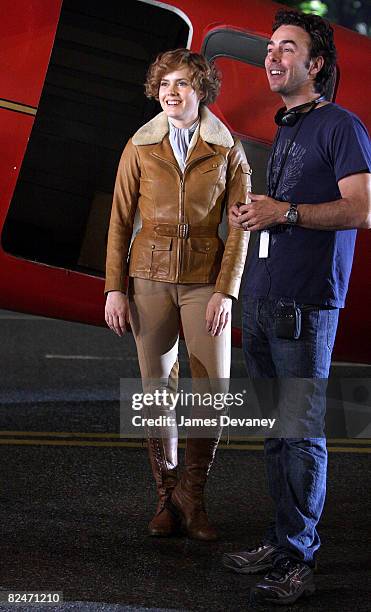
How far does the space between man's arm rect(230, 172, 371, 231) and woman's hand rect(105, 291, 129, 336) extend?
0.76 m

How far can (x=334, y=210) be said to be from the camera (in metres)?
4.41

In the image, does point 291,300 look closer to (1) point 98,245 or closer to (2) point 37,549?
(2) point 37,549

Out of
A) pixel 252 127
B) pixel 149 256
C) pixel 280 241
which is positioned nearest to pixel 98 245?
pixel 252 127

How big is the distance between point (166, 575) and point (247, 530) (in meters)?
0.68

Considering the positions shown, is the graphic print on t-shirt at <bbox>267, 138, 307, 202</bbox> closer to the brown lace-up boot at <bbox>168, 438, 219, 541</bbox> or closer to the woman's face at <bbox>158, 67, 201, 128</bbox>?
the woman's face at <bbox>158, 67, 201, 128</bbox>

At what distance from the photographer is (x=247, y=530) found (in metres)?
5.42

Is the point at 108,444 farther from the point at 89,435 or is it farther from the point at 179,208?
the point at 179,208

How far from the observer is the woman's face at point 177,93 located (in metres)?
4.98

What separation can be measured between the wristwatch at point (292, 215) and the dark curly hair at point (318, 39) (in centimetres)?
41

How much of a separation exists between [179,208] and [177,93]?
1.34 feet

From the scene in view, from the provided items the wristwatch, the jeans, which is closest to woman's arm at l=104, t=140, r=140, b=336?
the jeans

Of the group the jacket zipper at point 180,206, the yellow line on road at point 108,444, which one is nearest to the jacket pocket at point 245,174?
the jacket zipper at point 180,206

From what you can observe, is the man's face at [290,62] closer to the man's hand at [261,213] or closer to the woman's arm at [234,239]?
the man's hand at [261,213]

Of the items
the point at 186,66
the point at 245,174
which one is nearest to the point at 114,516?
the point at 245,174
